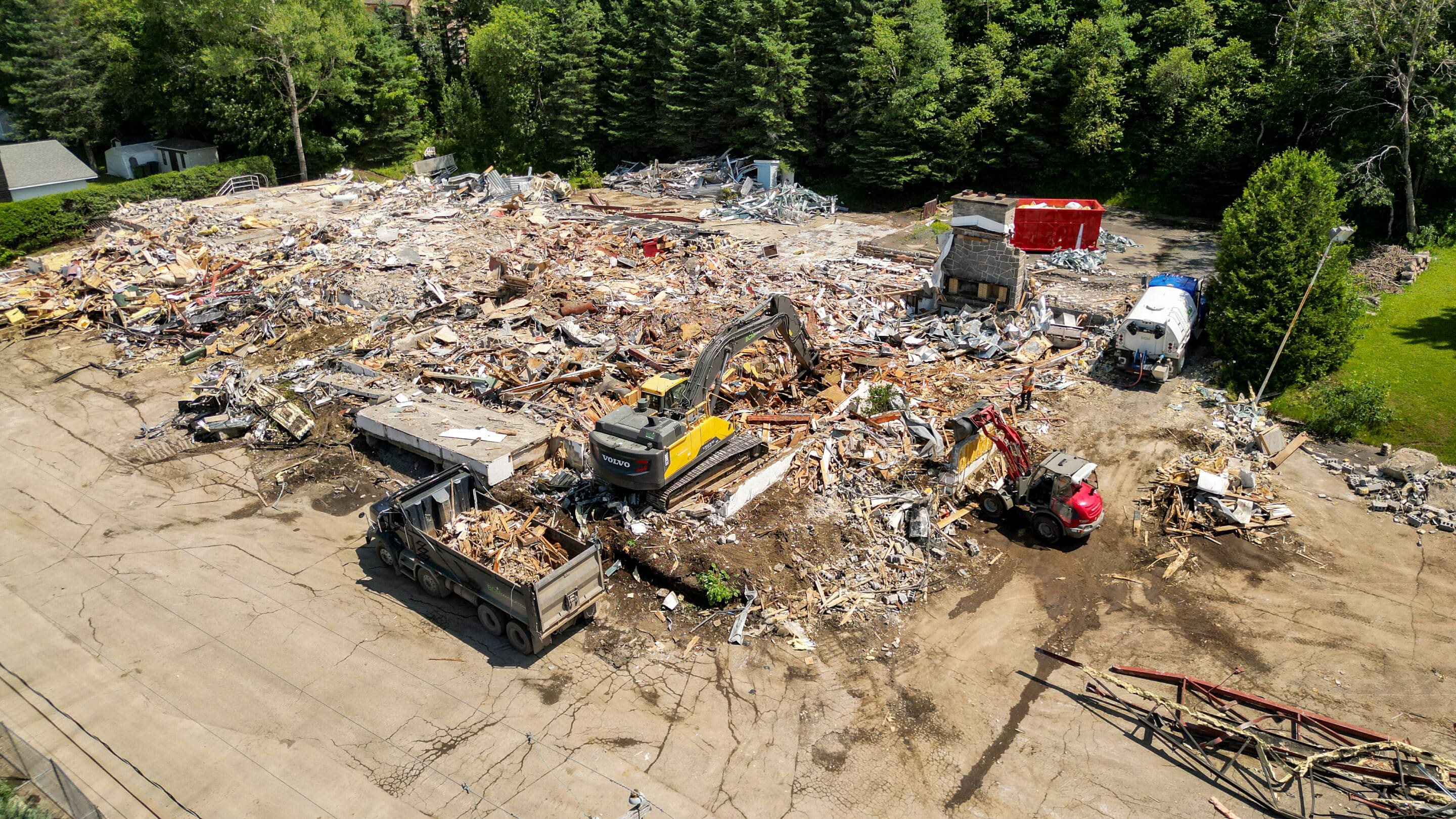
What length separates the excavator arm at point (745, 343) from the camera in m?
16.8

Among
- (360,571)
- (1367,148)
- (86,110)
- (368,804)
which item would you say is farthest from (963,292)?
(86,110)

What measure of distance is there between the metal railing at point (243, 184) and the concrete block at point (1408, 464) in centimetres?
4819

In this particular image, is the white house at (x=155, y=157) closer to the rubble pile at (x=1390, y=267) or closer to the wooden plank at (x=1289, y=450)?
the wooden plank at (x=1289, y=450)

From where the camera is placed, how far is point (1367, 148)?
28.7 meters

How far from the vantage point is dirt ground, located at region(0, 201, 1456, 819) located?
11.5 m

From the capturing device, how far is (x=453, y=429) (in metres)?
19.0

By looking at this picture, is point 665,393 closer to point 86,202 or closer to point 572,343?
→ point 572,343

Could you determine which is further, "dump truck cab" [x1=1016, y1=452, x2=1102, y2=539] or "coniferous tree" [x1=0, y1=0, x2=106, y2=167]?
"coniferous tree" [x1=0, y1=0, x2=106, y2=167]

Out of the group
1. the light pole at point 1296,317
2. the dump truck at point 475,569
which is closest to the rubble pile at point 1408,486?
the light pole at point 1296,317

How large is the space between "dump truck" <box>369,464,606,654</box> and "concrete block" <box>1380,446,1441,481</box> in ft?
54.3

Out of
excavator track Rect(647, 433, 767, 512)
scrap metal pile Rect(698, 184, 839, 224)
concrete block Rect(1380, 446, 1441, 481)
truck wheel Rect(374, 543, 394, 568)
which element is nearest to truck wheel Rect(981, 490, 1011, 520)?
excavator track Rect(647, 433, 767, 512)

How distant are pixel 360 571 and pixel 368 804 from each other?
573 centimetres

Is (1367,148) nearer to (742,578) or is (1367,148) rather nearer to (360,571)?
(742,578)

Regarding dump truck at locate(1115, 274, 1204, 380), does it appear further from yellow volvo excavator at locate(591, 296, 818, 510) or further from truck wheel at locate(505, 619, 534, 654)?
truck wheel at locate(505, 619, 534, 654)
